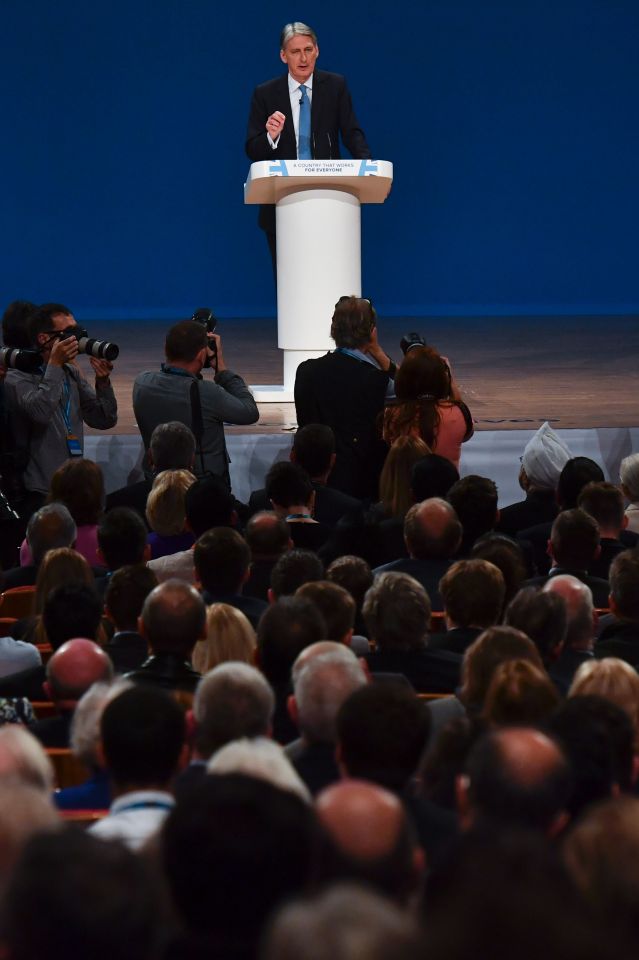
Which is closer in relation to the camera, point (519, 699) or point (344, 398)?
point (519, 699)

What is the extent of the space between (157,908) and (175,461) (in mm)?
3308

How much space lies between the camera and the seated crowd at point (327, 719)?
1246mm

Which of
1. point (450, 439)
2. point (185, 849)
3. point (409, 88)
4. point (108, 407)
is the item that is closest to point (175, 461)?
point (108, 407)

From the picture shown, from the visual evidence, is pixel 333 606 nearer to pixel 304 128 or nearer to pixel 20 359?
pixel 20 359

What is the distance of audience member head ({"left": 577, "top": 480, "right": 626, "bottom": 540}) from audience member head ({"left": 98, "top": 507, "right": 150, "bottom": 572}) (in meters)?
1.25

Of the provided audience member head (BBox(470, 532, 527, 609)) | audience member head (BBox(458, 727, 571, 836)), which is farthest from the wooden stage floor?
audience member head (BBox(458, 727, 571, 836))

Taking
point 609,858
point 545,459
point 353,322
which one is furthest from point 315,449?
point 609,858

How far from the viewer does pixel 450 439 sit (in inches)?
186

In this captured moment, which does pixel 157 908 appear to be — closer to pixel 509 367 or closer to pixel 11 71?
pixel 509 367

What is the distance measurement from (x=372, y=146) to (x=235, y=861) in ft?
33.2

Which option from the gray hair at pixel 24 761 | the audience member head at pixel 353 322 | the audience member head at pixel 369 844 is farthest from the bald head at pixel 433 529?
the audience member head at pixel 369 844

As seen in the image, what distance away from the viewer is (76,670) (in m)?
2.61

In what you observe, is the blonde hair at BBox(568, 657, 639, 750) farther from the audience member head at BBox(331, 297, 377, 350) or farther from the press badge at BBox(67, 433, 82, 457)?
the press badge at BBox(67, 433, 82, 457)

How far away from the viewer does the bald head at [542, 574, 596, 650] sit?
3.04 metres
